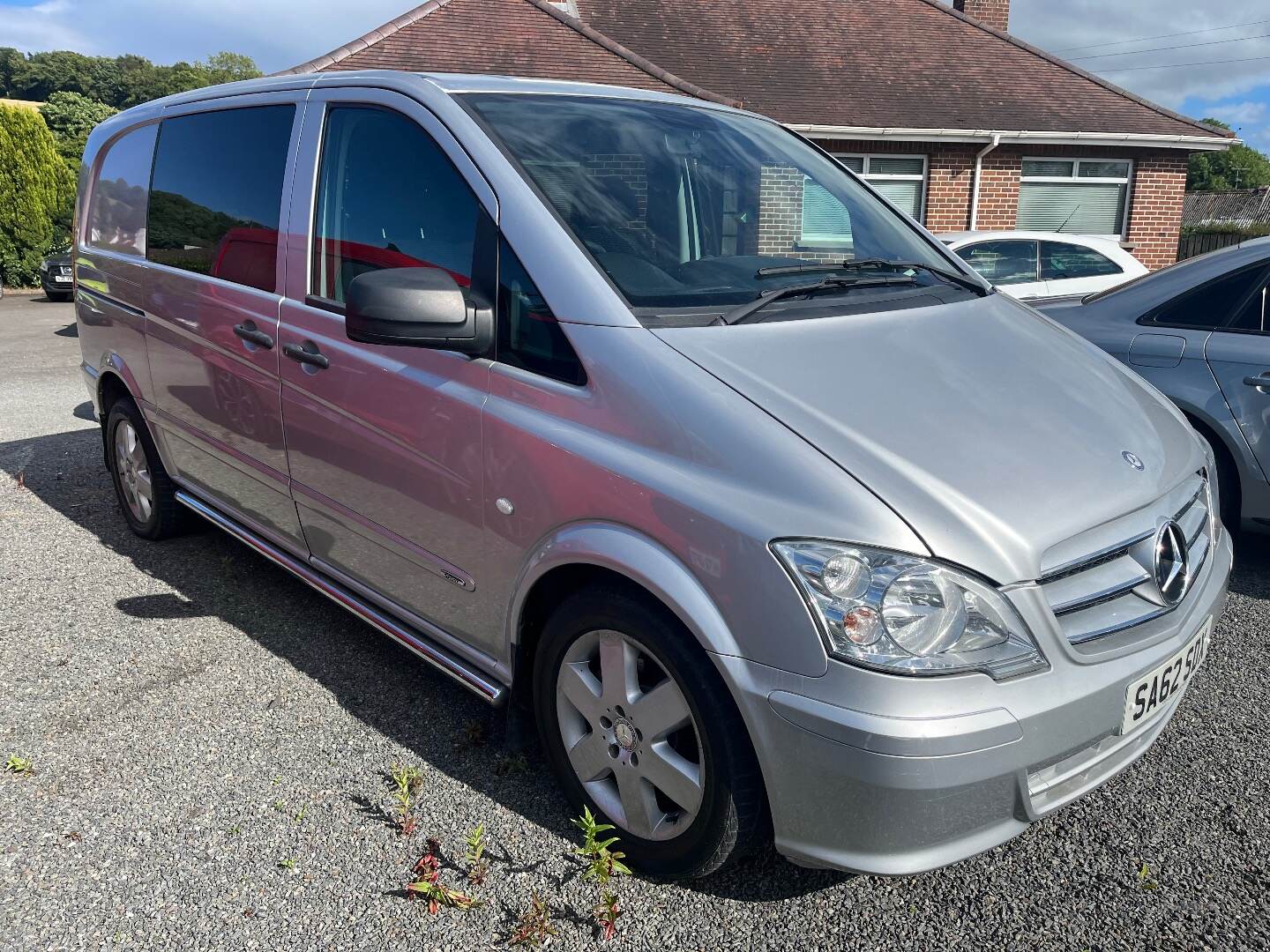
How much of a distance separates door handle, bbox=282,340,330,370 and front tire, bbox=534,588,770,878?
1.22 meters

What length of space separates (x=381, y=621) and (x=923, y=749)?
6.04 ft

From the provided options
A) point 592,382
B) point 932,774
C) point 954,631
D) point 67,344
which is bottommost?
point 67,344

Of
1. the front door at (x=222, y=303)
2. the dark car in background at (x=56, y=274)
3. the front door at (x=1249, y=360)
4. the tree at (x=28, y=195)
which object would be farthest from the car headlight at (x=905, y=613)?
the tree at (x=28, y=195)

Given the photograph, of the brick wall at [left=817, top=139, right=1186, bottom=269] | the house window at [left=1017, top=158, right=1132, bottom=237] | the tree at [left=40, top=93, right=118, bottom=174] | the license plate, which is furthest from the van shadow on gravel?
the tree at [left=40, top=93, right=118, bottom=174]

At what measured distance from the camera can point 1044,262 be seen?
9.27 m

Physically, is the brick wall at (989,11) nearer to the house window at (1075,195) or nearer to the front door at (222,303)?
the house window at (1075,195)

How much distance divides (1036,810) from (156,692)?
2.89 metres

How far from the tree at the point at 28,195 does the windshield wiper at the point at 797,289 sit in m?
23.9

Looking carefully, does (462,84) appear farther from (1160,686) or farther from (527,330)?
(1160,686)

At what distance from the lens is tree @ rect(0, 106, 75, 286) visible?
2159cm

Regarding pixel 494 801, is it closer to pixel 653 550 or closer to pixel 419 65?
pixel 653 550

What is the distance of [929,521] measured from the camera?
1.95 m

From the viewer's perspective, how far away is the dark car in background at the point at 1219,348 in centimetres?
420

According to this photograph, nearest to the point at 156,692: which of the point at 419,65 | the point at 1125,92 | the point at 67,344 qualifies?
the point at 67,344
